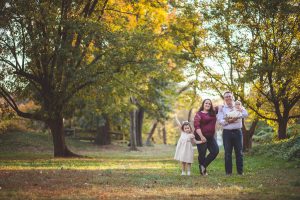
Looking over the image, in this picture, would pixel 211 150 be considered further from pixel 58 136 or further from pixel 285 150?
pixel 58 136

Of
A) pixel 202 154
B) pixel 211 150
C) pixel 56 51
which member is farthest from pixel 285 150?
pixel 56 51

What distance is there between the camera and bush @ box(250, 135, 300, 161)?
1378 centimetres

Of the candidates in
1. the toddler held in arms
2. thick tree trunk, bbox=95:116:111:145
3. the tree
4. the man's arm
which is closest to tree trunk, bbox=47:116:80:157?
the tree

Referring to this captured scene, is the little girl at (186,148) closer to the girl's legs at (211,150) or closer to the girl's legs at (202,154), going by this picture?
the girl's legs at (202,154)

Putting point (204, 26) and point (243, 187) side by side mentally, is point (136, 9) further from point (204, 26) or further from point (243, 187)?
point (243, 187)

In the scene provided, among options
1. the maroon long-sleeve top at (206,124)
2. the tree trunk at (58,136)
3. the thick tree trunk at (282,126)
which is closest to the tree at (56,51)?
the tree trunk at (58,136)

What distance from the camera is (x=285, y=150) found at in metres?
15.7

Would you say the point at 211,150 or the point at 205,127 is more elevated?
the point at 205,127

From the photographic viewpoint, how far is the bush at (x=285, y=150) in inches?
543

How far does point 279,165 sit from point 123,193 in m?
7.42

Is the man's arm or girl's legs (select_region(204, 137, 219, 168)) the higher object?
the man's arm

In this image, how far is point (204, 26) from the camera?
2219 cm

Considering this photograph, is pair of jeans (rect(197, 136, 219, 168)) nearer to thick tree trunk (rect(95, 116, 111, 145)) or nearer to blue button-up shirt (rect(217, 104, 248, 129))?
blue button-up shirt (rect(217, 104, 248, 129))

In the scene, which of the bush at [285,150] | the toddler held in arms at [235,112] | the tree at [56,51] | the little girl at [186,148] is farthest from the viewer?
the tree at [56,51]
